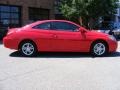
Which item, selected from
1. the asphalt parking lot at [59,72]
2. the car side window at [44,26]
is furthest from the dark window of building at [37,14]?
the asphalt parking lot at [59,72]

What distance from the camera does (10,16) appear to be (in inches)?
980

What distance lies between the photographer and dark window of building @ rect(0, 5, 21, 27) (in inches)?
953

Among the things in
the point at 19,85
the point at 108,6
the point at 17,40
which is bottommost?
the point at 19,85

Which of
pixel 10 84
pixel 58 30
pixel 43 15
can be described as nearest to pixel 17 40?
pixel 58 30

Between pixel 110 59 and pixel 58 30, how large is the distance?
236cm

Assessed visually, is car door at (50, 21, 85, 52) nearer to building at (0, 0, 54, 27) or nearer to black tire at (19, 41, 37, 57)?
black tire at (19, 41, 37, 57)

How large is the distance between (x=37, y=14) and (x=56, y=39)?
51.4ft

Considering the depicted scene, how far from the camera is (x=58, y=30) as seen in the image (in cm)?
1250

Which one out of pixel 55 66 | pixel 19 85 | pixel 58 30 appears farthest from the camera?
pixel 58 30

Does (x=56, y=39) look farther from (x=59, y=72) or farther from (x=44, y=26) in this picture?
(x=59, y=72)

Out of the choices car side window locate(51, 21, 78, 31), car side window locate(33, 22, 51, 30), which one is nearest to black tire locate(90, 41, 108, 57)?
car side window locate(51, 21, 78, 31)

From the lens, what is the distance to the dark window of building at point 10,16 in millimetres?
24219

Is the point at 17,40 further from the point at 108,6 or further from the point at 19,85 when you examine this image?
the point at 108,6

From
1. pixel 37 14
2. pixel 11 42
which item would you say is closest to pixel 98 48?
pixel 11 42
